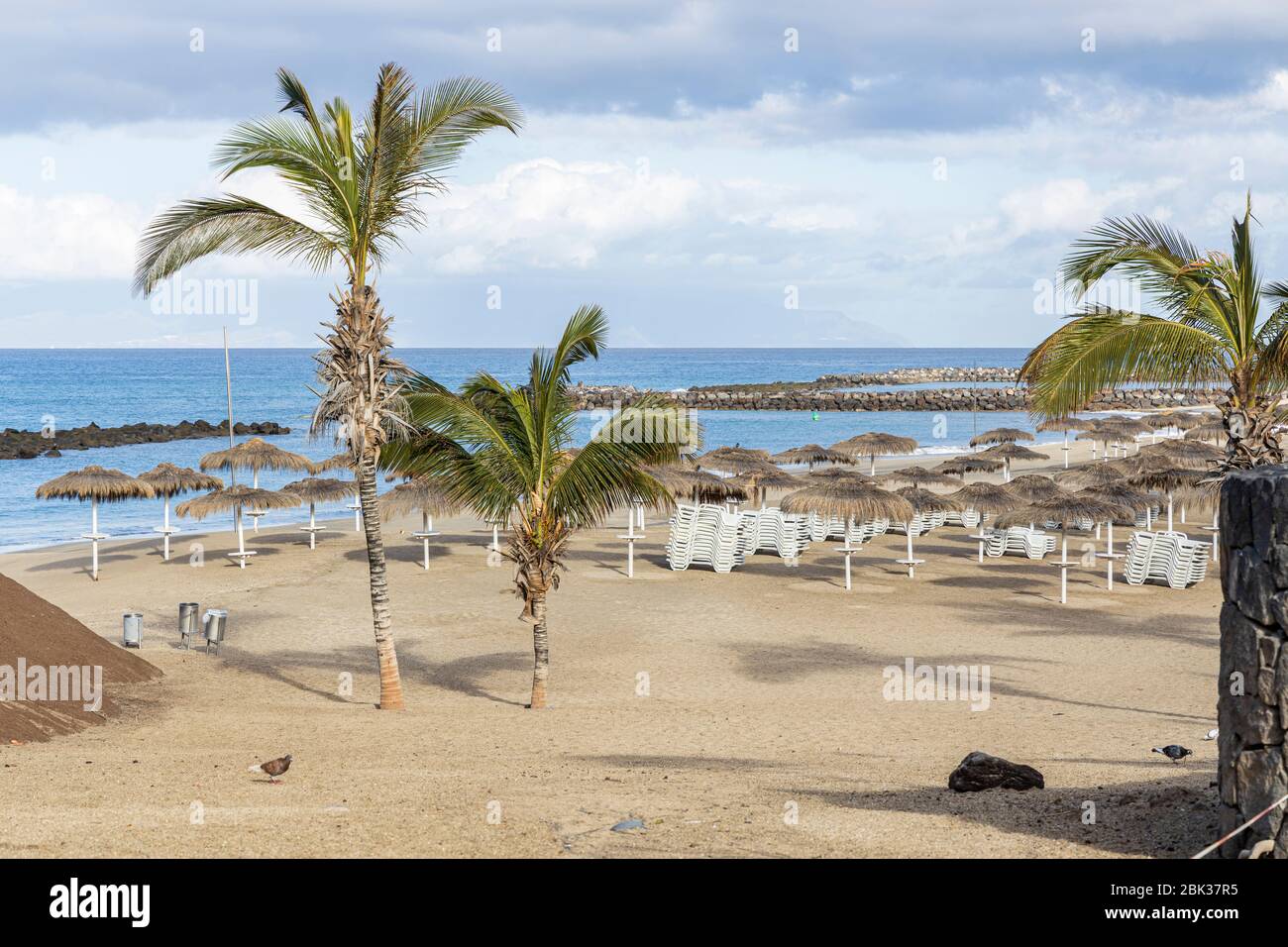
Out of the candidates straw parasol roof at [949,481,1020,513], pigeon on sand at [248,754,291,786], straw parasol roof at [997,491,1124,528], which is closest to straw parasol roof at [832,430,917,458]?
straw parasol roof at [949,481,1020,513]

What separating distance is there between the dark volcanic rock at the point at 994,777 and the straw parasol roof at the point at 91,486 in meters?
19.6

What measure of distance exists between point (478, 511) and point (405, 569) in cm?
997

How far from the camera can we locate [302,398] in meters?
111

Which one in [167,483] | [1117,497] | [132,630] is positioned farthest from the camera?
[167,483]

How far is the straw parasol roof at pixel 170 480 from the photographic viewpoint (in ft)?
83.5

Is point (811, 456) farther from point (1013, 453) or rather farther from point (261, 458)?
point (261, 458)

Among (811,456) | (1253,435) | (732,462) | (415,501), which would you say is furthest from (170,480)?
(1253,435)

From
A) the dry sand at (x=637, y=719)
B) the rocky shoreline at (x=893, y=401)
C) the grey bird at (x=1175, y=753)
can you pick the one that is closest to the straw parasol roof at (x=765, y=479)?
the dry sand at (x=637, y=719)

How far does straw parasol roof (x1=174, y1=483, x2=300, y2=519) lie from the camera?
23.9 m

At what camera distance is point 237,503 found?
24.0 meters

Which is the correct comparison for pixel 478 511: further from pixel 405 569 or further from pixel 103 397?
pixel 103 397

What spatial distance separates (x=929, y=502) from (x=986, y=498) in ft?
3.62

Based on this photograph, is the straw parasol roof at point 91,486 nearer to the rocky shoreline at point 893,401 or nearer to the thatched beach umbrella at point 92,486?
the thatched beach umbrella at point 92,486
